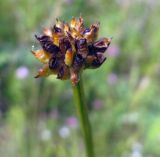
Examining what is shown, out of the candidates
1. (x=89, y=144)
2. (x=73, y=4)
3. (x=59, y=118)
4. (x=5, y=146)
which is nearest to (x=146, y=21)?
(x=73, y=4)

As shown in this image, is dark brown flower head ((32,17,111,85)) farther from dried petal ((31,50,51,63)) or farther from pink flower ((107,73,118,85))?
pink flower ((107,73,118,85))

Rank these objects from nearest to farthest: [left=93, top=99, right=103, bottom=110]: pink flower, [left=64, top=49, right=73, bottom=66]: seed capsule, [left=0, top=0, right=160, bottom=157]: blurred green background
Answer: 1. [left=64, top=49, right=73, bottom=66]: seed capsule
2. [left=0, top=0, right=160, bottom=157]: blurred green background
3. [left=93, top=99, right=103, bottom=110]: pink flower

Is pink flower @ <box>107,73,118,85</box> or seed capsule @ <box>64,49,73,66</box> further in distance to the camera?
pink flower @ <box>107,73,118,85</box>

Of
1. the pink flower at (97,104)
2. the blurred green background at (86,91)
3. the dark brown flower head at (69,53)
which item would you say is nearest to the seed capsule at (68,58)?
the dark brown flower head at (69,53)

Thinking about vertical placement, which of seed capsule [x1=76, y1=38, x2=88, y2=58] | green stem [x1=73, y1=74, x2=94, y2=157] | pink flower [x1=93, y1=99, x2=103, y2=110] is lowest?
green stem [x1=73, y1=74, x2=94, y2=157]

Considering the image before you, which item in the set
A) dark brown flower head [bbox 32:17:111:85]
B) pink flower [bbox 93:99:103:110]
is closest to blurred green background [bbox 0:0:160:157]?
pink flower [bbox 93:99:103:110]

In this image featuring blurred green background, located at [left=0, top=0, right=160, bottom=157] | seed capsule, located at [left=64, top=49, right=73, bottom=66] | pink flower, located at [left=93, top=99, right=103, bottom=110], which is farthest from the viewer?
pink flower, located at [left=93, top=99, right=103, bottom=110]

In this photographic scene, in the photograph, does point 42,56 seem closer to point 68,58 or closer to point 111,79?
point 68,58

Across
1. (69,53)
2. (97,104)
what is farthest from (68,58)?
(97,104)
